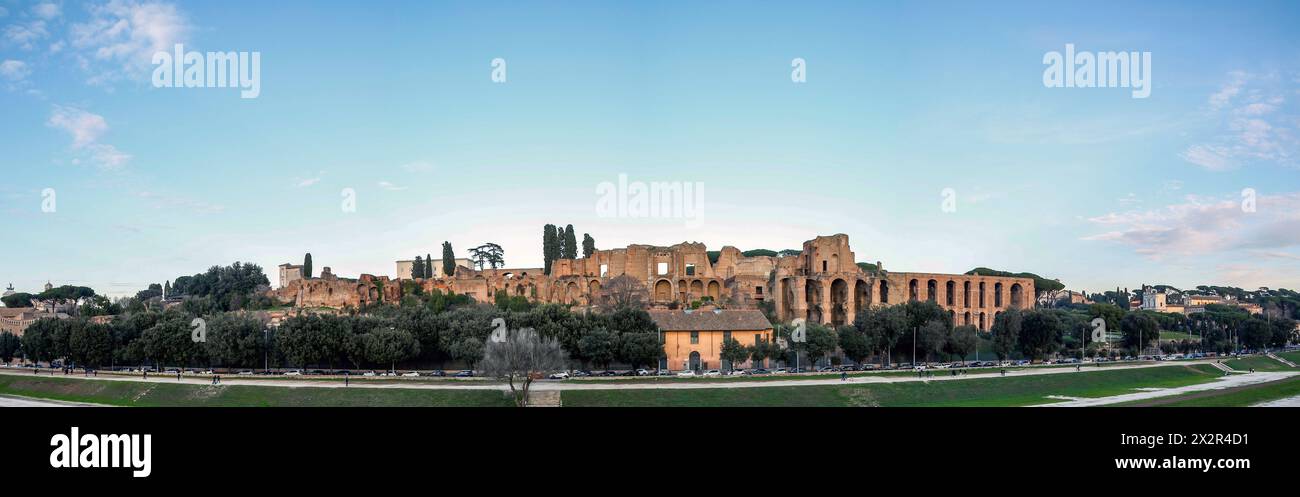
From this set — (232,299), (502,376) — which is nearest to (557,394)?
(502,376)

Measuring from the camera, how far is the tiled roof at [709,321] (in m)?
45.0

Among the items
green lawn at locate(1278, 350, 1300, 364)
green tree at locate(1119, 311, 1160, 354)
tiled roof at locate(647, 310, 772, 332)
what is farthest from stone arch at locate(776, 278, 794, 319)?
green lawn at locate(1278, 350, 1300, 364)

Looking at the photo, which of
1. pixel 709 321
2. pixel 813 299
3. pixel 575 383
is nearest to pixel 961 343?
pixel 709 321

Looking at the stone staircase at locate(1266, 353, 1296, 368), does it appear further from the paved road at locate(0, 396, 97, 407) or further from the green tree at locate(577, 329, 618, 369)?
the paved road at locate(0, 396, 97, 407)

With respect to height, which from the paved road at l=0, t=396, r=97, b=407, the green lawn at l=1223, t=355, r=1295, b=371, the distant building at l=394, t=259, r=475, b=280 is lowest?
the green lawn at l=1223, t=355, r=1295, b=371

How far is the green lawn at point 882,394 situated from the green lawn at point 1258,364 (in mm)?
13727

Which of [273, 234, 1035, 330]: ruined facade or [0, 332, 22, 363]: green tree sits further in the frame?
[273, 234, 1035, 330]: ruined facade

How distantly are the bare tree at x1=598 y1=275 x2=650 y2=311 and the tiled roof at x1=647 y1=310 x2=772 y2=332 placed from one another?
14983 millimetres

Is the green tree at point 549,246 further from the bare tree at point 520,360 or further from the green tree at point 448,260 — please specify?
the bare tree at point 520,360

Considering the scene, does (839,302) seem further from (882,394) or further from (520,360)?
(520,360)

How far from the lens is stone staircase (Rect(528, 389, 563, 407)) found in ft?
106

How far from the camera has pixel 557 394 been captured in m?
33.5

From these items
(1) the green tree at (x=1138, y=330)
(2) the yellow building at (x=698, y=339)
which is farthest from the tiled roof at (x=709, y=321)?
(1) the green tree at (x=1138, y=330)
